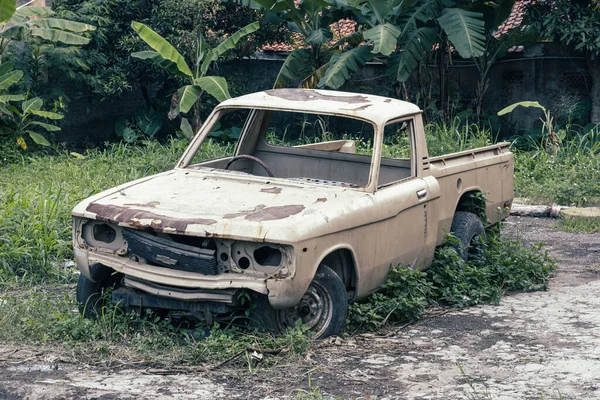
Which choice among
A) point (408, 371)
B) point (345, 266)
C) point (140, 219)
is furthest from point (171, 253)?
point (408, 371)

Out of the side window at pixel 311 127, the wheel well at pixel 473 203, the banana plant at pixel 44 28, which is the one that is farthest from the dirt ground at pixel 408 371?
the side window at pixel 311 127

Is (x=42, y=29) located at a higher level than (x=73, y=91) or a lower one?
higher

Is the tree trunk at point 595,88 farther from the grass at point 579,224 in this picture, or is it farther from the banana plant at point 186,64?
the banana plant at point 186,64

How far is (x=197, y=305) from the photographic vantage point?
17.9ft

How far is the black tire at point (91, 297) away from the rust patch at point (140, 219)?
1.81 feet

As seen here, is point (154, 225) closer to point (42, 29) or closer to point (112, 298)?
point (112, 298)

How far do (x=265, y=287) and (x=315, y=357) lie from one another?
568mm

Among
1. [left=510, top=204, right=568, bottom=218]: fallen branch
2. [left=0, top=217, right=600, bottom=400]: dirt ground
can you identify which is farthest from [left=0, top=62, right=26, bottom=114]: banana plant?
[left=0, top=217, right=600, bottom=400]: dirt ground

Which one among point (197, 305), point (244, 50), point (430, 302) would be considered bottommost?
point (430, 302)

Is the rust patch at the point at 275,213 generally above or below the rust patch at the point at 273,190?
below

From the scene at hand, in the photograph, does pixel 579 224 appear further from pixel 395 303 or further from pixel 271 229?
pixel 271 229

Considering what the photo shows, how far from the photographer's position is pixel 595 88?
17.2 metres

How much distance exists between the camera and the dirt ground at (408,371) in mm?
4789

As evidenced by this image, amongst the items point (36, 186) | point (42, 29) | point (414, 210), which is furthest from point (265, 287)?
point (42, 29)
